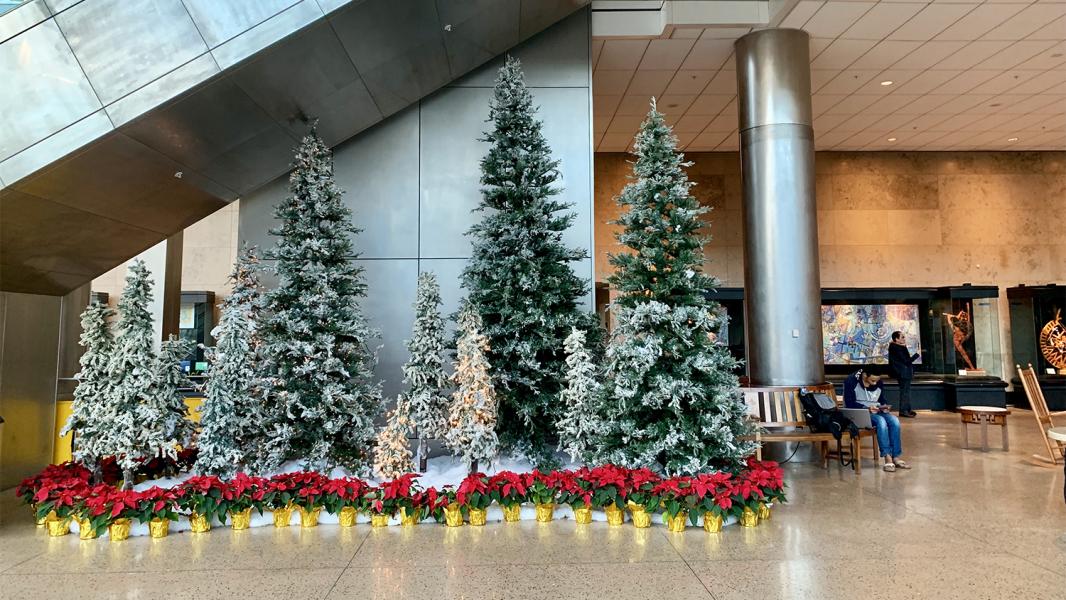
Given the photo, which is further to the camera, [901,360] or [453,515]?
[901,360]

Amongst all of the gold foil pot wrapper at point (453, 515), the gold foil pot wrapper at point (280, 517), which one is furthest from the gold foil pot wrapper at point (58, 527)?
the gold foil pot wrapper at point (453, 515)

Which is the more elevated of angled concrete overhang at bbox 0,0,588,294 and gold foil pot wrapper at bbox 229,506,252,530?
angled concrete overhang at bbox 0,0,588,294

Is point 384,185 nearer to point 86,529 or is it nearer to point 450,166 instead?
point 450,166

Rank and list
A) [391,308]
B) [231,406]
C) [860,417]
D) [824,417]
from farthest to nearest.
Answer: [391,308]
[824,417]
[860,417]
[231,406]

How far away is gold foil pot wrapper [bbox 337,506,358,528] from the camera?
19.6 feet

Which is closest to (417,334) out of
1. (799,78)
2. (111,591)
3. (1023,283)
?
(111,591)

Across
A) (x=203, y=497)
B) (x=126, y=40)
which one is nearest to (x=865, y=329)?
(x=203, y=497)

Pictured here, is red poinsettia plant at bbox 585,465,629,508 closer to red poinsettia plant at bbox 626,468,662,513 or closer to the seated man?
red poinsettia plant at bbox 626,468,662,513

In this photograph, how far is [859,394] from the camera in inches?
349

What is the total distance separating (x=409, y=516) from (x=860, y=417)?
21.1ft

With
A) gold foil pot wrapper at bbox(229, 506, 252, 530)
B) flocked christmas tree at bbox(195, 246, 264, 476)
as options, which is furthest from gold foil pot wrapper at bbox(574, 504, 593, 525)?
flocked christmas tree at bbox(195, 246, 264, 476)

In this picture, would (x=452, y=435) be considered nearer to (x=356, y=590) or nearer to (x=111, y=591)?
(x=356, y=590)

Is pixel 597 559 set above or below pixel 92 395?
below

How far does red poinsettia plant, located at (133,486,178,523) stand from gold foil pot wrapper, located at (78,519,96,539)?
0.37m
